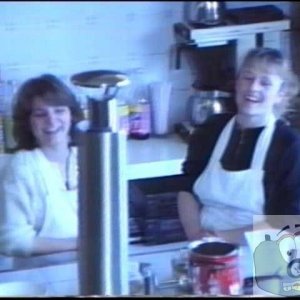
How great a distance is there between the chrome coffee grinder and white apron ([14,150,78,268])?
12 mm

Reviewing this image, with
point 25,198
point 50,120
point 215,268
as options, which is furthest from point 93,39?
point 215,268

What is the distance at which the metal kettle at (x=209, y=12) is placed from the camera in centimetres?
169

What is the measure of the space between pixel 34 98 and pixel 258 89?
276mm

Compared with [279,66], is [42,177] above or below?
below

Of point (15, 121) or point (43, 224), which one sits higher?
point (15, 121)

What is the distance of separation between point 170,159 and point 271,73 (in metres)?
0.16

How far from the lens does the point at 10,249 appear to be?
67.1 inches

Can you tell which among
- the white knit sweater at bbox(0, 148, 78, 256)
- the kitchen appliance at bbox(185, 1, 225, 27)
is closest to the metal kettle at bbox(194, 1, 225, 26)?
the kitchen appliance at bbox(185, 1, 225, 27)

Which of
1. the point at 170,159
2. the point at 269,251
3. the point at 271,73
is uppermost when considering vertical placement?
the point at 271,73

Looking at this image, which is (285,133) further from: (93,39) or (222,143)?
(93,39)

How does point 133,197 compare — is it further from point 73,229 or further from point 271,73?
point 271,73

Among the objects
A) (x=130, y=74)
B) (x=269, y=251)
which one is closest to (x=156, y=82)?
(x=130, y=74)

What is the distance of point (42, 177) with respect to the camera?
5.57ft

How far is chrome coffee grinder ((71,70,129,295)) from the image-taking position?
5.47 feet
